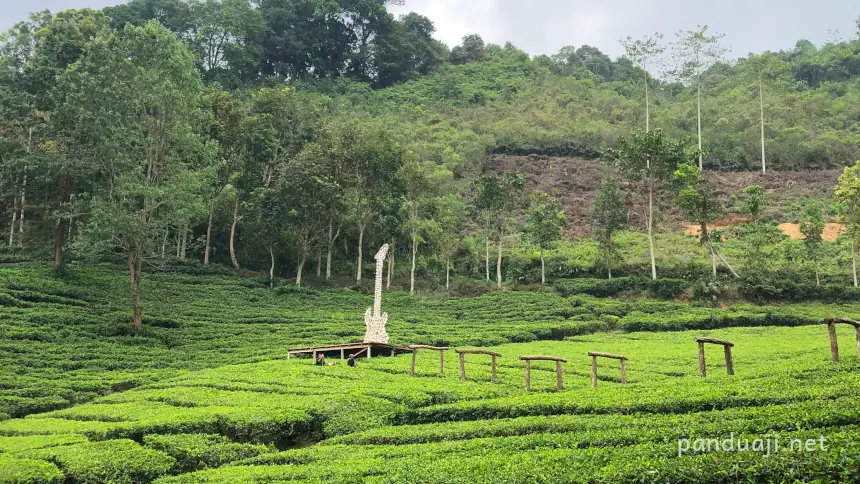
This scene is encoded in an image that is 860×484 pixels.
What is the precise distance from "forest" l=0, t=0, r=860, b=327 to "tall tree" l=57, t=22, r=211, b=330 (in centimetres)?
11

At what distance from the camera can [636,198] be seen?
188ft

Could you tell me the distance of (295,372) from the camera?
19.4 metres

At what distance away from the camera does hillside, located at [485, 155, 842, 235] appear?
51031mm

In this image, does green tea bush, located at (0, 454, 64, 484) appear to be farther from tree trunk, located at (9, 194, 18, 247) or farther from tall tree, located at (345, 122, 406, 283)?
tree trunk, located at (9, 194, 18, 247)

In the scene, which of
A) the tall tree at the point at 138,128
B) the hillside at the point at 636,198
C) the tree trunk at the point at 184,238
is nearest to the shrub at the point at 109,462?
the tall tree at the point at 138,128

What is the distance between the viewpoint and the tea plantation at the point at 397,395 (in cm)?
827

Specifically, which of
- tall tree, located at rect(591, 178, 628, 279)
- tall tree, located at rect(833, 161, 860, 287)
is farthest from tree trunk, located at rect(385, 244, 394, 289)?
tall tree, located at rect(833, 161, 860, 287)

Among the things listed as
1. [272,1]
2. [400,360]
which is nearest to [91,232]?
[400,360]

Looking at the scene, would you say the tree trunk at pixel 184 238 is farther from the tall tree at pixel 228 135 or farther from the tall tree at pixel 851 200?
the tall tree at pixel 851 200

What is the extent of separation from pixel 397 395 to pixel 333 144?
2798 cm

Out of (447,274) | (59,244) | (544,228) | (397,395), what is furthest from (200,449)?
(544,228)

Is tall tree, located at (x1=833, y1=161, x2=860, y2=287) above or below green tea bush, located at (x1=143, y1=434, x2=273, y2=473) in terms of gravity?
above

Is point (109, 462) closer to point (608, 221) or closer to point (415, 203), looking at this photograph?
point (415, 203)

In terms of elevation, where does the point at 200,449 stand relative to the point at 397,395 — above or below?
below
